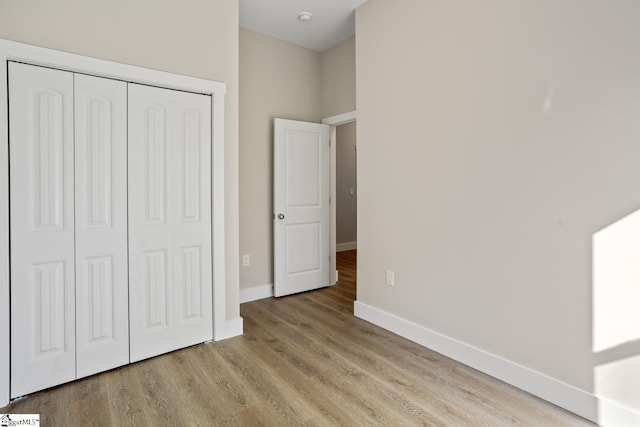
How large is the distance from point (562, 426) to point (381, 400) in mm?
912

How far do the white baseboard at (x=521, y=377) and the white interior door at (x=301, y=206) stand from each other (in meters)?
1.28

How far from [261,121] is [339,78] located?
1056 mm

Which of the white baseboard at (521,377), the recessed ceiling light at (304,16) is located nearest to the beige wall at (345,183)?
the recessed ceiling light at (304,16)

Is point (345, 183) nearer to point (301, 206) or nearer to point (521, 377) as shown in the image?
point (301, 206)

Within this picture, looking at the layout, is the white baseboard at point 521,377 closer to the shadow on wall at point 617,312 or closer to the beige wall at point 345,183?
the shadow on wall at point 617,312

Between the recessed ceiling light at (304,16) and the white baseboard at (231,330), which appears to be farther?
the recessed ceiling light at (304,16)

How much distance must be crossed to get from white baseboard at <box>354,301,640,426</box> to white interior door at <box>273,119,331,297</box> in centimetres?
128

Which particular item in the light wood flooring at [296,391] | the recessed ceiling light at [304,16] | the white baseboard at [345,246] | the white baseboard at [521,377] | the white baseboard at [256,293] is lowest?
the light wood flooring at [296,391]

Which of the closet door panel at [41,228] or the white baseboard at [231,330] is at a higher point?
the closet door panel at [41,228]

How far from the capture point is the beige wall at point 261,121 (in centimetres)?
371

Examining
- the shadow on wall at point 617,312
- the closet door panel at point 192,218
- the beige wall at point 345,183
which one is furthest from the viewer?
the beige wall at point 345,183

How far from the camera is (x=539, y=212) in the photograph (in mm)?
2018

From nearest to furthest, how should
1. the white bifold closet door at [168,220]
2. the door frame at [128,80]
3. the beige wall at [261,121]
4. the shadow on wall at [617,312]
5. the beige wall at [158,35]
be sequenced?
the shadow on wall at [617,312]
the door frame at [128,80]
the beige wall at [158,35]
the white bifold closet door at [168,220]
the beige wall at [261,121]

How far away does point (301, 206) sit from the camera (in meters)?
4.00
